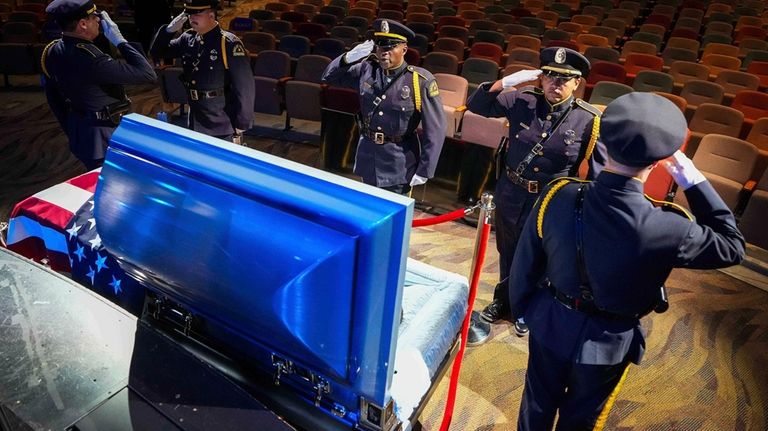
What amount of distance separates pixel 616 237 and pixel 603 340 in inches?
16.7

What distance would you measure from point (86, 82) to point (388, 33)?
1826 millimetres

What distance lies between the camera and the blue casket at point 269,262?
3.43ft

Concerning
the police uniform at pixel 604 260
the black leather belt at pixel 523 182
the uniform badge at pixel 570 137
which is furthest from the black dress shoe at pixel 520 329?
the uniform badge at pixel 570 137

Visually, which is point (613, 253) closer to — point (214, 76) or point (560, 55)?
point (560, 55)

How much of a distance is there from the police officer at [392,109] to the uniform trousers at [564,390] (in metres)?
1.61

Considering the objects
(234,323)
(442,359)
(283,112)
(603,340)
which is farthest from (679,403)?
(283,112)

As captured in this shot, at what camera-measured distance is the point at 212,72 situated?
369 cm

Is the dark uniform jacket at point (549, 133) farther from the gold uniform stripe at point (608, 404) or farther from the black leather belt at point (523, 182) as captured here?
the gold uniform stripe at point (608, 404)

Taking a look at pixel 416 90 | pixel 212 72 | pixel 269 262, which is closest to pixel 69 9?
pixel 212 72

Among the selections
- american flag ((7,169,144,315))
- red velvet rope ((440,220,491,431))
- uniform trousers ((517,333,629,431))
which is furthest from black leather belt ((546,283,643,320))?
american flag ((7,169,144,315))

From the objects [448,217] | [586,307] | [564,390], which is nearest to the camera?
[586,307]

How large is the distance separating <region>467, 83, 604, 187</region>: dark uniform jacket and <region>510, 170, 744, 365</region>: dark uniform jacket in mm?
957

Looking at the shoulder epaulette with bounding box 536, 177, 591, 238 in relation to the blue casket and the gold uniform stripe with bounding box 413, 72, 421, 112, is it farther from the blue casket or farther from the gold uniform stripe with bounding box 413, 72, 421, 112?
the gold uniform stripe with bounding box 413, 72, 421, 112

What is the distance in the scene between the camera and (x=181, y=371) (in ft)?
4.10
